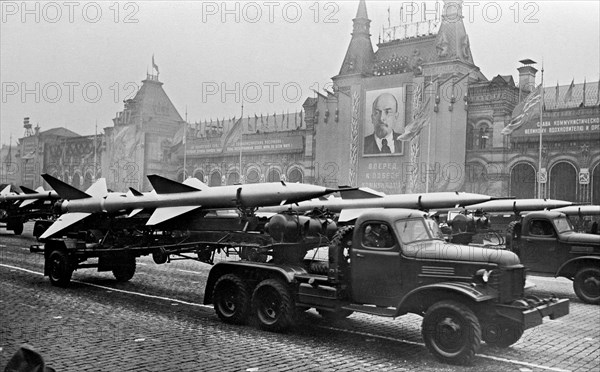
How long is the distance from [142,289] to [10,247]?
11369 mm

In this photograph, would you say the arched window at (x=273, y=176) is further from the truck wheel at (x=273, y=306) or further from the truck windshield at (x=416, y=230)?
the truck windshield at (x=416, y=230)

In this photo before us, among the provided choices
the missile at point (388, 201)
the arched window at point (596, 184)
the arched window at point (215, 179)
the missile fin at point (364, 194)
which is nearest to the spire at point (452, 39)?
the arched window at point (596, 184)

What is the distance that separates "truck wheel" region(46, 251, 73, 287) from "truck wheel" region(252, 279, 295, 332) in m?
5.81

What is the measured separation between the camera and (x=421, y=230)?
819 cm

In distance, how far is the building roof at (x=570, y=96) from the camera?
33997mm

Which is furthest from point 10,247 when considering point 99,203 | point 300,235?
point 300,235

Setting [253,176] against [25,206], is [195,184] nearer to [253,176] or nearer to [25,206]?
[25,206]

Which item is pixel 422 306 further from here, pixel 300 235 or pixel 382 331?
pixel 300 235

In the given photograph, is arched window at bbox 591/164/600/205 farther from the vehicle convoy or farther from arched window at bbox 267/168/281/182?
the vehicle convoy

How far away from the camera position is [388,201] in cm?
1794

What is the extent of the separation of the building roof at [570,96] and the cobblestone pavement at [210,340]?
25486mm

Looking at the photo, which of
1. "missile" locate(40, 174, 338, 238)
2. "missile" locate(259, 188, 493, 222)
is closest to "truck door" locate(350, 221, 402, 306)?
"missile" locate(40, 174, 338, 238)

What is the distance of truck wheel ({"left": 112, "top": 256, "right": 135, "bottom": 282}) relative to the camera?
13.2 m

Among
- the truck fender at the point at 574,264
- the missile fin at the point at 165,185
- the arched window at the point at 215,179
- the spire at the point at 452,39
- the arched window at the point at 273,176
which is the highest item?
the spire at the point at 452,39
